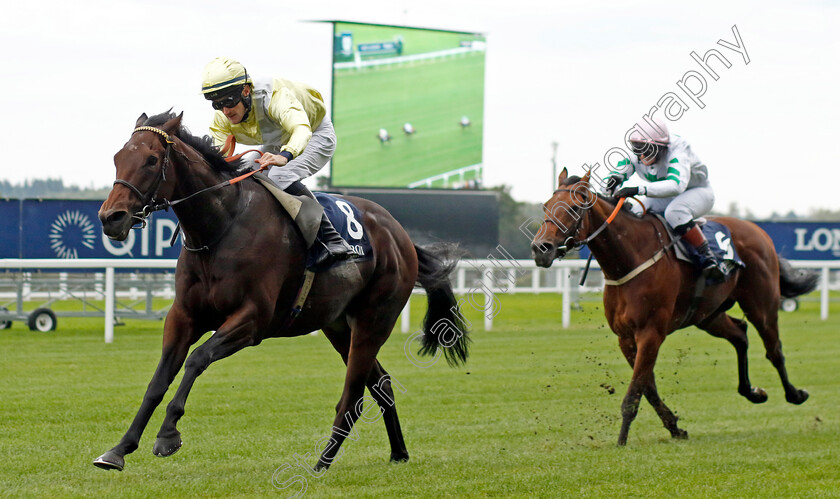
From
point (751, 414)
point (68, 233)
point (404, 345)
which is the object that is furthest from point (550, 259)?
point (68, 233)

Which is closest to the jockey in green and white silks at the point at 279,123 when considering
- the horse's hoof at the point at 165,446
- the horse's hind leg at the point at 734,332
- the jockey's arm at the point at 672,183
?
the horse's hoof at the point at 165,446

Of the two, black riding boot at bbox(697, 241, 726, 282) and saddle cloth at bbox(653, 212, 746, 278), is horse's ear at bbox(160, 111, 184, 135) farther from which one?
black riding boot at bbox(697, 241, 726, 282)

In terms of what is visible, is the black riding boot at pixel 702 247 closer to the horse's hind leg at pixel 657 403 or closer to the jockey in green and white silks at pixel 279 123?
the horse's hind leg at pixel 657 403

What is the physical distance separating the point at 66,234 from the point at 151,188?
849 cm

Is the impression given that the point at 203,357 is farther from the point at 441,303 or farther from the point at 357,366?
the point at 441,303

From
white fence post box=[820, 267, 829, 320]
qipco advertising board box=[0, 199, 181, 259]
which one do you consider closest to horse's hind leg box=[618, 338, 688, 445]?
qipco advertising board box=[0, 199, 181, 259]

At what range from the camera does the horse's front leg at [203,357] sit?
3.76 metres

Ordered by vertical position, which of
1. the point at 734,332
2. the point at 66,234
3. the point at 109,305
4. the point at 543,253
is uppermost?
the point at 543,253

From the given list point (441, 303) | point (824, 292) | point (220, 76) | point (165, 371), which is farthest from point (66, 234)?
point (824, 292)

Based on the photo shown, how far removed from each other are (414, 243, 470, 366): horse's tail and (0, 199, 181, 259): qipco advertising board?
6658mm

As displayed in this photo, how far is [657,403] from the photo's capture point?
5.93 metres

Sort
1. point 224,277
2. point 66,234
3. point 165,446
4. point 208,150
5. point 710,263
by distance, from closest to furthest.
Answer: point 165,446, point 224,277, point 208,150, point 710,263, point 66,234

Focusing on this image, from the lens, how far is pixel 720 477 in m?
4.62

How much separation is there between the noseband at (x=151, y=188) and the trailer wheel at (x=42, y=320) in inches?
345
